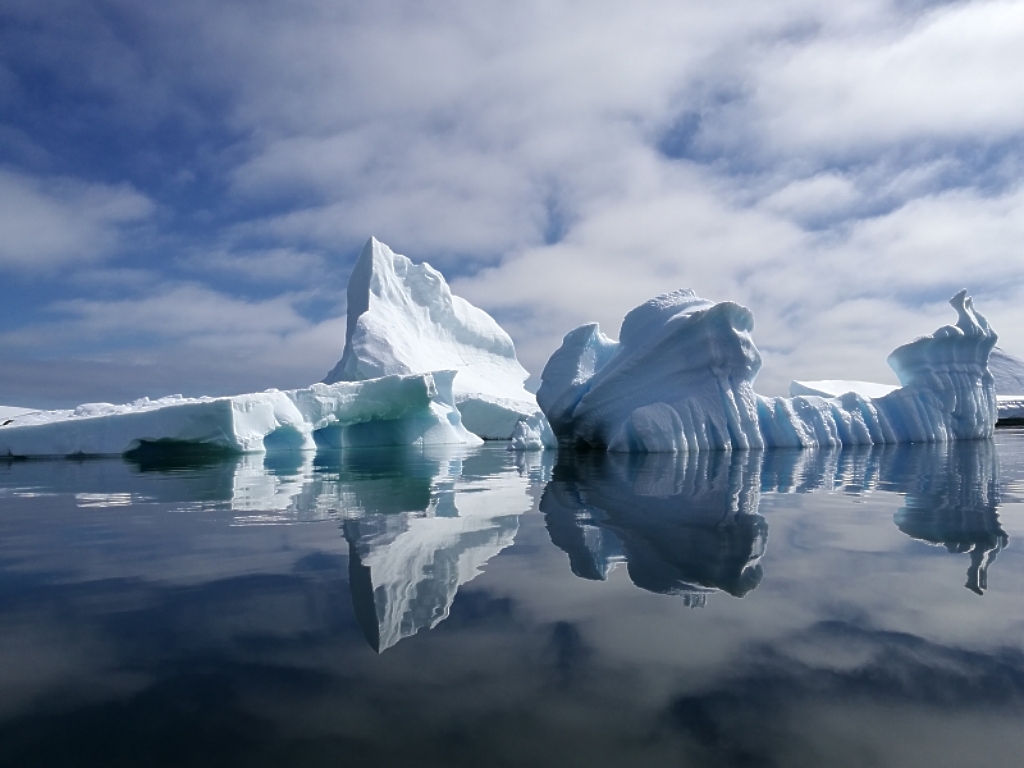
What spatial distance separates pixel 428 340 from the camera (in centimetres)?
3700

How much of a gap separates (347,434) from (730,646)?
19.2 m

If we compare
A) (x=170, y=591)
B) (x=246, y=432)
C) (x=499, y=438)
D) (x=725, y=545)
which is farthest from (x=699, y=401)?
(x=499, y=438)

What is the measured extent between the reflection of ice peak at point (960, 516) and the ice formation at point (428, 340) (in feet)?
63.1

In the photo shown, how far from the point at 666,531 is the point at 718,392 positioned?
Result: 1075cm

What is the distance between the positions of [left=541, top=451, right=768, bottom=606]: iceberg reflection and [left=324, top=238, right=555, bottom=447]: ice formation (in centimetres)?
1927

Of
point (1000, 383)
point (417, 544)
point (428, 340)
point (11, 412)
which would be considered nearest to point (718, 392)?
point (417, 544)

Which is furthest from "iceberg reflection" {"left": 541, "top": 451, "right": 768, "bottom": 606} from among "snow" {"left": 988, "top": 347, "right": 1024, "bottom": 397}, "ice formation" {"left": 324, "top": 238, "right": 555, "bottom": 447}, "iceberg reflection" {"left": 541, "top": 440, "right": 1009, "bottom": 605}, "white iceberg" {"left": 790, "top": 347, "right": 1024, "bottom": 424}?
"snow" {"left": 988, "top": 347, "right": 1024, "bottom": 397}

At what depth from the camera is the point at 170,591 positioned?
8.54 feet

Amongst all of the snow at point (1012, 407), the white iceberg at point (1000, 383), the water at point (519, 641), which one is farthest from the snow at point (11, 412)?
the snow at point (1012, 407)

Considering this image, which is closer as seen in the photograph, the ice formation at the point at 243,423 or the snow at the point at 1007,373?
the ice formation at the point at 243,423

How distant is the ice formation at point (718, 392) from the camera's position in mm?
13492

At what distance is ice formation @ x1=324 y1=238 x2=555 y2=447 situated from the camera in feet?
97.8

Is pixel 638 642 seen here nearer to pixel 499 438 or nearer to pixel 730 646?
pixel 730 646

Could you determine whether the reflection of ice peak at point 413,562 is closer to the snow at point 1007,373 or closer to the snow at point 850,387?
the snow at point 850,387
